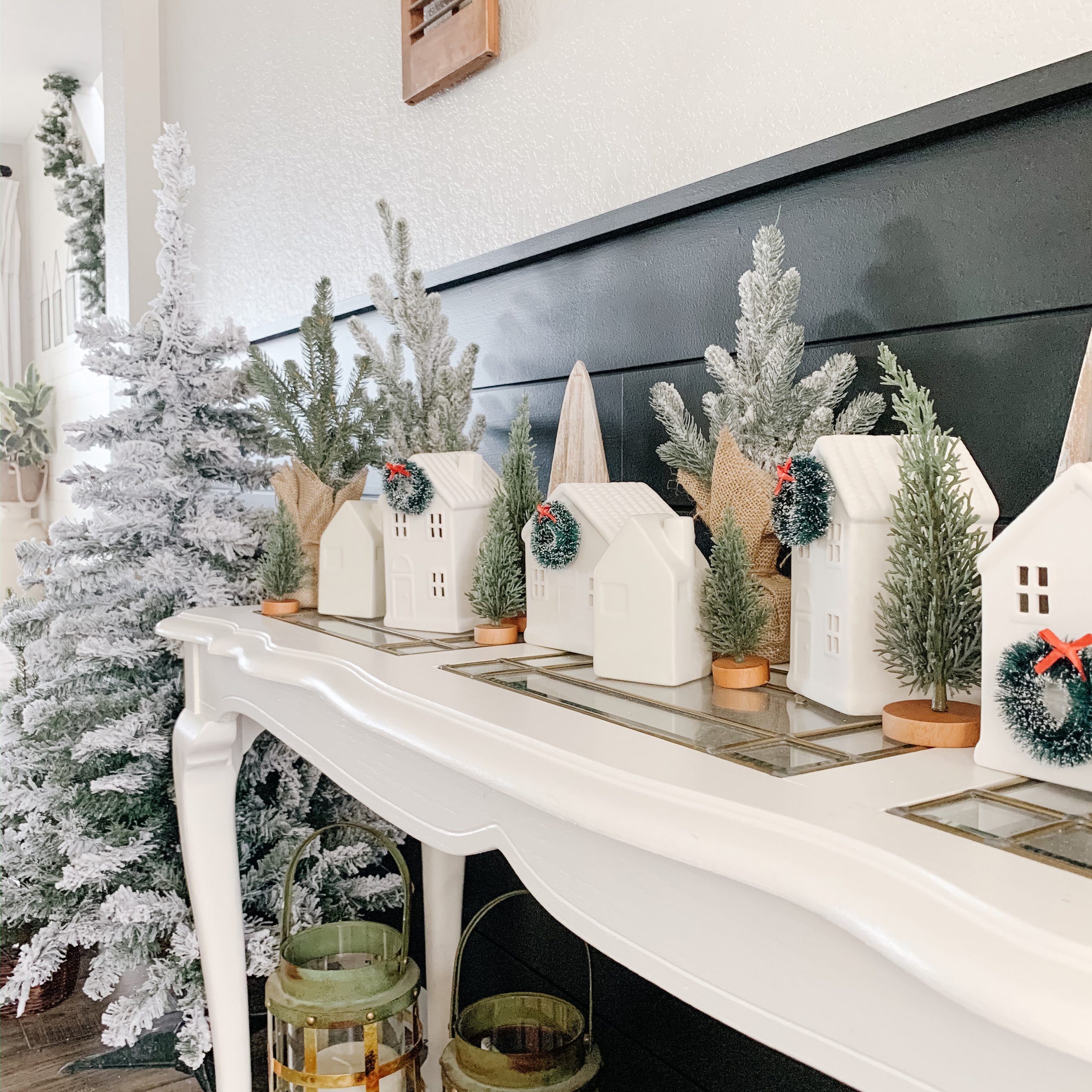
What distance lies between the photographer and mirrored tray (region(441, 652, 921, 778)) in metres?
0.57

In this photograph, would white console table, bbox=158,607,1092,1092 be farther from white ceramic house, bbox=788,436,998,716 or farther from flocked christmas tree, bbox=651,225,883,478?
flocked christmas tree, bbox=651,225,883,478

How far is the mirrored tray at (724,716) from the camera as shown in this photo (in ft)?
1.87

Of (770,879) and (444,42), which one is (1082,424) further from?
(444,42)

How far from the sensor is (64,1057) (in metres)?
1.61

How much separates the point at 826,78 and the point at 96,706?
1.20 metres

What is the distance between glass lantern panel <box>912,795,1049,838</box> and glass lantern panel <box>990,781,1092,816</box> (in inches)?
0.6

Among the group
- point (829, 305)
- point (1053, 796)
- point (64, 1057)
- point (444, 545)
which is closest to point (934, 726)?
point (1053, 796)

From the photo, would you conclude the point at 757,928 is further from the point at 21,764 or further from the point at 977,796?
the point at 21,764

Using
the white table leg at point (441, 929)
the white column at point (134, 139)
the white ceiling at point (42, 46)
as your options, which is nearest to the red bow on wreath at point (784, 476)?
the white table leg at point (441, 929)

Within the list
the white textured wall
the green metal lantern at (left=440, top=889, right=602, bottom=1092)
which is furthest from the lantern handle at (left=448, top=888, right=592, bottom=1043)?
the white textured wall

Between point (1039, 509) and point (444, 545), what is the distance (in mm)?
636

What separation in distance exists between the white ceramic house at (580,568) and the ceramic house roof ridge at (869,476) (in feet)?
0.73

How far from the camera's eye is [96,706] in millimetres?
1374

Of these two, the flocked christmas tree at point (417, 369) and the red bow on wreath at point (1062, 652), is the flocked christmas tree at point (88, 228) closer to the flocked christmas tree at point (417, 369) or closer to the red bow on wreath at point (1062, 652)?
the flocked christmas tree at point (417, 369)
